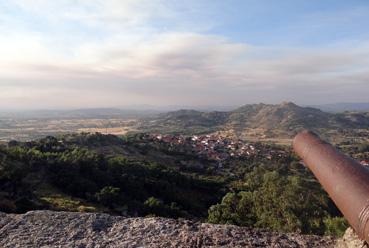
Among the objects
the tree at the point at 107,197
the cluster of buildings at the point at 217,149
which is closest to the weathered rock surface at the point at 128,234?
the tree at the point at 107,197

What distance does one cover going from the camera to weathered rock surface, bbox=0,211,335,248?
4312mm

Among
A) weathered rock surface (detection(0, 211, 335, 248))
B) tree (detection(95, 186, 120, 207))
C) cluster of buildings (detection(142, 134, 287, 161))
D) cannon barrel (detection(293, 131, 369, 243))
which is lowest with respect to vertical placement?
cluster of buildings (detection(142, 134, 287, 161))

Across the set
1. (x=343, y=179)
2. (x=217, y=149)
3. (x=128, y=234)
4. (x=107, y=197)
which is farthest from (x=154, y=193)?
(x=217, y=149)

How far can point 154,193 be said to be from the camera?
34.5 m

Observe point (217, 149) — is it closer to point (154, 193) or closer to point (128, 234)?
point (154, 193)

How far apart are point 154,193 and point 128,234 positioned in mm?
30385

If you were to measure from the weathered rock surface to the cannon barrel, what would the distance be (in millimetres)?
717

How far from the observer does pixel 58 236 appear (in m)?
4.51

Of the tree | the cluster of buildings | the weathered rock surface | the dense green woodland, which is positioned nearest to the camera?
the weathered rock surface

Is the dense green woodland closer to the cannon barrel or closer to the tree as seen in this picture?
the tree

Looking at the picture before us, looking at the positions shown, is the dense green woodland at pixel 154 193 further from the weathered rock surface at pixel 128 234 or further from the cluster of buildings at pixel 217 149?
the cluster of buildings at pixel 217 149

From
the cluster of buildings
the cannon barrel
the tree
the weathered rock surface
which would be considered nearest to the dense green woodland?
the tree

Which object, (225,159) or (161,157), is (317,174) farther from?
(225,159)

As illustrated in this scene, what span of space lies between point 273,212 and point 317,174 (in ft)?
43.2
